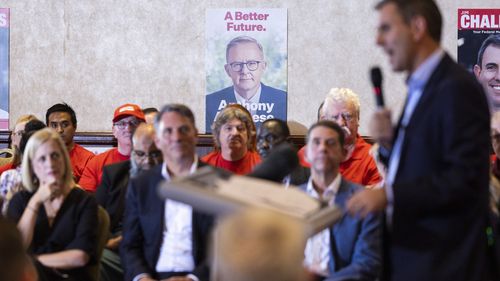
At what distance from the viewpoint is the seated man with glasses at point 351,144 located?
4.71 metres

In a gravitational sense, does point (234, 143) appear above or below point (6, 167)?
above

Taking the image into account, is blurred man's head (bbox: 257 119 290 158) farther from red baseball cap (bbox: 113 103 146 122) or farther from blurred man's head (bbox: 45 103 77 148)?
blurred man's head (bbox: 45 103 77 148)

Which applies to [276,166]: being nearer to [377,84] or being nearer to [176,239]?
[377,84]

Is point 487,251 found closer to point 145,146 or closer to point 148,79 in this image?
point 145,146

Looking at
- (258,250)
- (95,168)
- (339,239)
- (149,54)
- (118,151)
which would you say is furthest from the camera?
(149,54)

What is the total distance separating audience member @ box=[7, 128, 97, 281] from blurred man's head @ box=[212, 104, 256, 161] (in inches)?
46.0

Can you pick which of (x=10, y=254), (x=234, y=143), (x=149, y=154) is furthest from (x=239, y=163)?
(x=10, y=254)

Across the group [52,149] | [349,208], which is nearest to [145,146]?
[52,149]

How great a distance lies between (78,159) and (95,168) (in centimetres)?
47

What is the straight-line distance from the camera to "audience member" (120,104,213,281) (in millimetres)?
3496

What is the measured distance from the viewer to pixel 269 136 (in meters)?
4.55

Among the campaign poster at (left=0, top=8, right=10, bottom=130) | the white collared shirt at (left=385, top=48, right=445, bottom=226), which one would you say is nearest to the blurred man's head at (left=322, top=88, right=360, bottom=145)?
the white collared shirt at (left=385, top=48, right=445, bottom=226)

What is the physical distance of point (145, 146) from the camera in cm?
426

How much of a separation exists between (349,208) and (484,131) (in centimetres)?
44
